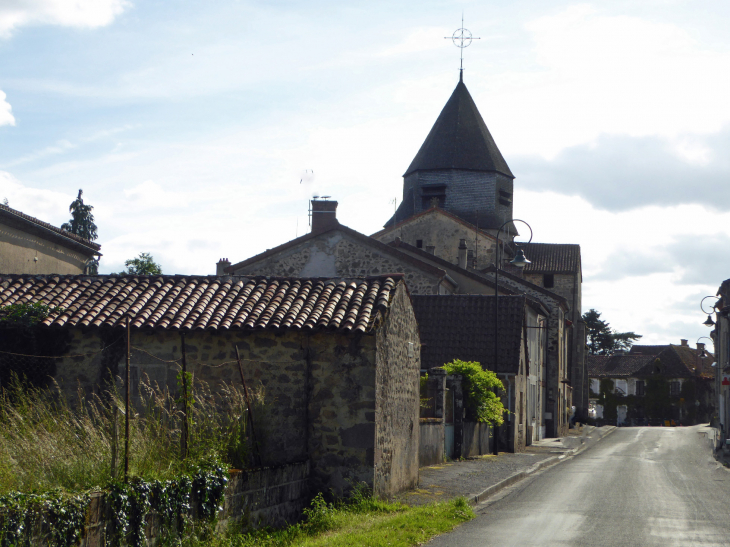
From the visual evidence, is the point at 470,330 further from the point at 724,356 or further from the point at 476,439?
the point at 724,356

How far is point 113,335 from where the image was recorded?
13906mm

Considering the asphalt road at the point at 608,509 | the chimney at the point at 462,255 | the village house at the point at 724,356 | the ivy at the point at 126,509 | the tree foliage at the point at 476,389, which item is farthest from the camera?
the chimney at the point at 462,255

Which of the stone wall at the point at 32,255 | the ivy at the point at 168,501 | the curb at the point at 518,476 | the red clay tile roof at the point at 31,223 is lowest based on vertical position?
the curb at the point at 518,476

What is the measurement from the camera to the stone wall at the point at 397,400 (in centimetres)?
1347

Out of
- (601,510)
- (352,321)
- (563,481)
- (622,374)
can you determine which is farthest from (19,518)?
(622,374)

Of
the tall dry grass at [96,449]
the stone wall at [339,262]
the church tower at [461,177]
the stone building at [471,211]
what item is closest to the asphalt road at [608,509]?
the tall dry grass at [96,449]

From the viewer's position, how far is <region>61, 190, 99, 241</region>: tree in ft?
188

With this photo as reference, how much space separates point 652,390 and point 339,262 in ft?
181

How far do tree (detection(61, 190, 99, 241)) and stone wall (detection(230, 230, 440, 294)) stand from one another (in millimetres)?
29428

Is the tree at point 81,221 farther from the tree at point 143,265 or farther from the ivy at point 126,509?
the ivy at point 126,509

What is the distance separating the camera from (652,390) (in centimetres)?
7688

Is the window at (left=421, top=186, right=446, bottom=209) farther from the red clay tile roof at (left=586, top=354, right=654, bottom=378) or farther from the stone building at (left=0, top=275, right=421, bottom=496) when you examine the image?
the red clay tile roof at (left=586, top=354, right=654, bottom=378)

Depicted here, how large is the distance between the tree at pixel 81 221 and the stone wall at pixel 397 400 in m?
46.1

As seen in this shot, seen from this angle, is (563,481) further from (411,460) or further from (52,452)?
(52,452)
